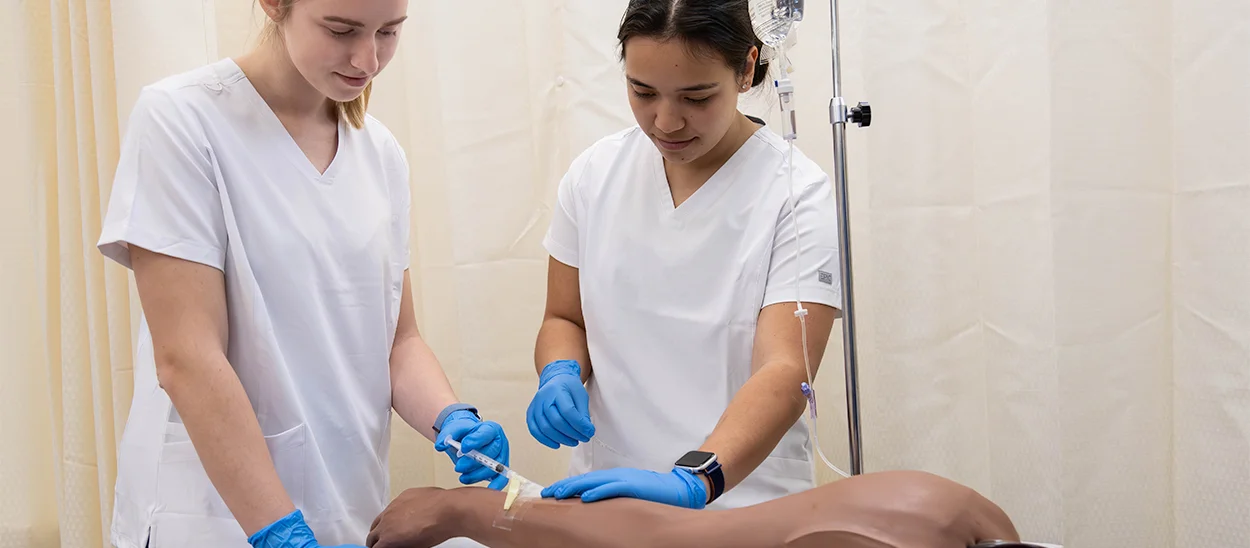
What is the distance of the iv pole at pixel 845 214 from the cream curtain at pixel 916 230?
41 cm

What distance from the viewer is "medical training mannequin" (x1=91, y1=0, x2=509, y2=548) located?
1094mm

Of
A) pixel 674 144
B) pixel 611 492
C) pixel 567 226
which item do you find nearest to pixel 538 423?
pixel 611 492

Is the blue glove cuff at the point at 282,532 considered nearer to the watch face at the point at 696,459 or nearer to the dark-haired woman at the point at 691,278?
the dark-haired woman at the point at 691,278

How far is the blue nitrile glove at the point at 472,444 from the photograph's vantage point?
124 centimetres

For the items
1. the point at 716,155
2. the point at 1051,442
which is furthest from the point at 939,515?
the point at 716,155

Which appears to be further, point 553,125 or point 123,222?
point 553,125

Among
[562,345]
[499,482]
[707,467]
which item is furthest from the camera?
[562,345]

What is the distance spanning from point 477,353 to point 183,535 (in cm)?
82

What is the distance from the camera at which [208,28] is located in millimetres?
1762

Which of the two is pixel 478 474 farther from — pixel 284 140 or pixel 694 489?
pixel 284 140

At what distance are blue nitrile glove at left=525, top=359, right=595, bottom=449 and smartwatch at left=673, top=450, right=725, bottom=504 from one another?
202 millimetres

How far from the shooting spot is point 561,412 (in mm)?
1326

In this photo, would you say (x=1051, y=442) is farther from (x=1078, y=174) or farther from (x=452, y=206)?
(x=452, y=206)

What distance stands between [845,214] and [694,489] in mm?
375
